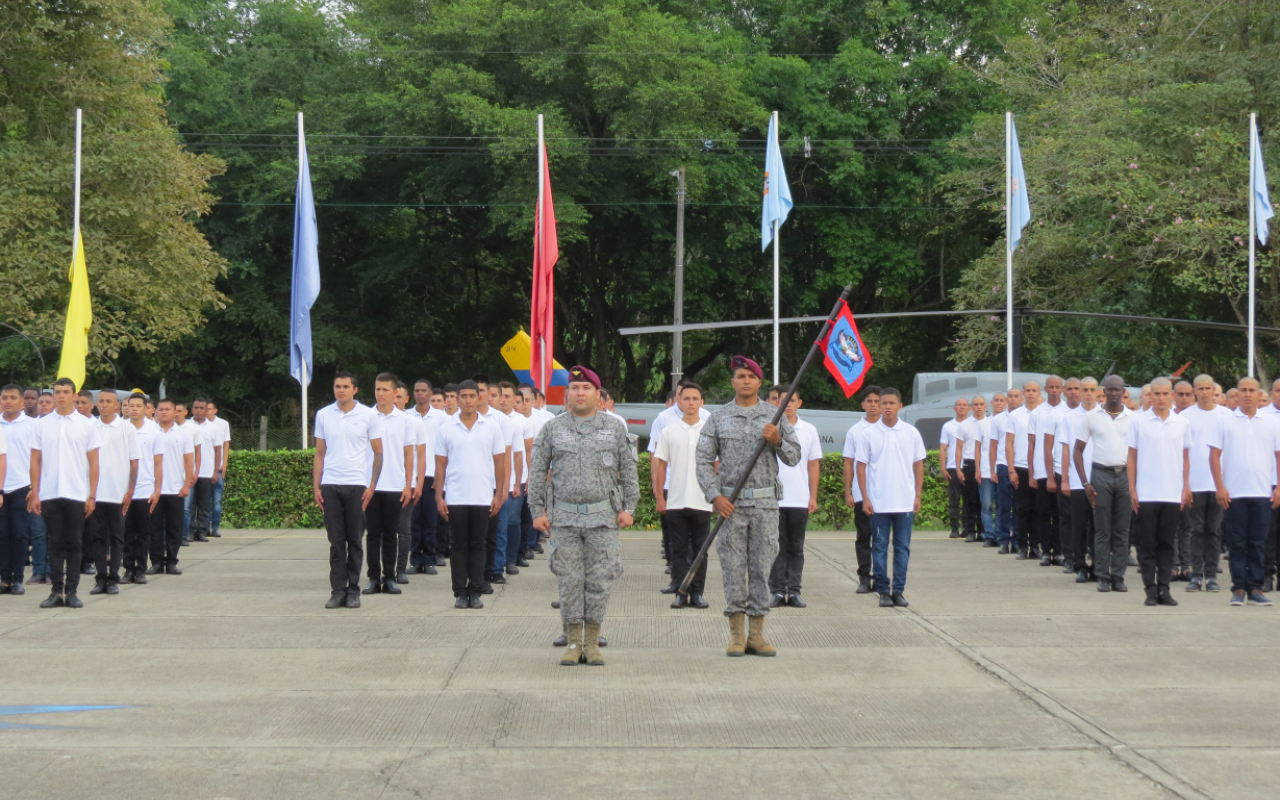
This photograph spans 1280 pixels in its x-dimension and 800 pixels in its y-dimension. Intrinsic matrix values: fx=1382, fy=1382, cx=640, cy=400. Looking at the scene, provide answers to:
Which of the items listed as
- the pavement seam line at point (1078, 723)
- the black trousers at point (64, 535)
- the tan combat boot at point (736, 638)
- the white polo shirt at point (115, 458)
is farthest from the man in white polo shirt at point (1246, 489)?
the black trousers at point (64, 535)

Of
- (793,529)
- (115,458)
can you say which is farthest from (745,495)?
(115,458)

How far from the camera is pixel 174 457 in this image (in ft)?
45.6

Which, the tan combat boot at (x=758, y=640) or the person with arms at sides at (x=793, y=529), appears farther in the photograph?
the person with arms at sides at (x=793, y=529)

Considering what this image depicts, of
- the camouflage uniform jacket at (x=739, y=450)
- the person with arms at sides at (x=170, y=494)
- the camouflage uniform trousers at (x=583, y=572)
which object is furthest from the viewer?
the person with arms at sides at (x=170, y=494)

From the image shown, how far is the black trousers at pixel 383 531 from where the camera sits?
12.1 m

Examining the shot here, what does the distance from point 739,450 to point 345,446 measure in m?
3.80

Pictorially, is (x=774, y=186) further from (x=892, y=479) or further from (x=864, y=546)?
(x=892, y=479)

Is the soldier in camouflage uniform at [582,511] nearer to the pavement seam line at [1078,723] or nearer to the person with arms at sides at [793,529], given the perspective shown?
the pavement seam line at [1078,723]

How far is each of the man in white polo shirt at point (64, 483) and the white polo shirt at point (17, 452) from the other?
1455 millimetres

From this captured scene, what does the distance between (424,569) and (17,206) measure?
17582 mm

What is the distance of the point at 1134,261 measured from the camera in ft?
103

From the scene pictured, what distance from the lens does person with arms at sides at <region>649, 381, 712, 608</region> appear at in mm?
10930

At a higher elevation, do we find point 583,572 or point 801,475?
point 801,475

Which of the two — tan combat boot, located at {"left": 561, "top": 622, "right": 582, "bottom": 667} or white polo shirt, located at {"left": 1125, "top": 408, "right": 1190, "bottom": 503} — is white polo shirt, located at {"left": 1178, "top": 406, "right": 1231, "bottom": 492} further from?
tan combat boot, located at {"left": 561, "top": 622, "right": 582, "bottom": 667}
